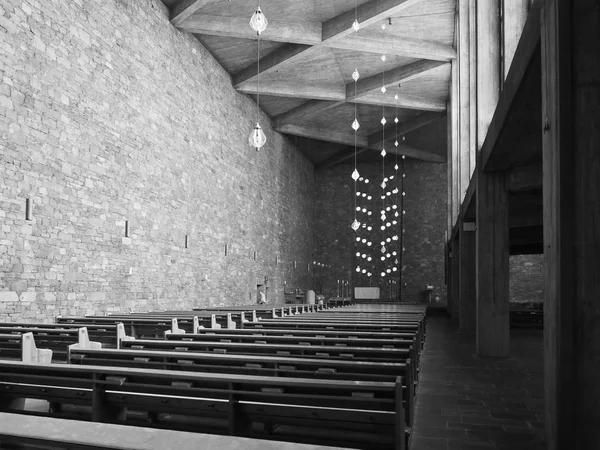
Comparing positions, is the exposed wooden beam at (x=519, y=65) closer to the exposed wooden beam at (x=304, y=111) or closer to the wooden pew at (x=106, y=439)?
the wooden pew at (x=106, y=439)

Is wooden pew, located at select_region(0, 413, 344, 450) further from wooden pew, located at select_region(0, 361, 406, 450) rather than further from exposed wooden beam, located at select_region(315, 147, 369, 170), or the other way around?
exposed wooden beam, located at select_region(315, 147, 369, 170)

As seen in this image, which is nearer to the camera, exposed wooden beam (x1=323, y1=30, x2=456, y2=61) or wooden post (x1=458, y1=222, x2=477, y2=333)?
wooden post (x1=458, y1=222, x2=477, y2=333)

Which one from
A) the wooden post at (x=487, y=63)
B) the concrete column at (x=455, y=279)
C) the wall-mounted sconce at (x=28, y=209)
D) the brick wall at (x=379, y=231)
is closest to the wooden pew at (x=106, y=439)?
the wall-mounted sconce at (x=28, y=209)

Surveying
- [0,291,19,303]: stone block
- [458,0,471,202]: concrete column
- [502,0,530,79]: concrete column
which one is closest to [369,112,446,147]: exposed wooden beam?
[458,0,471,202]: concrete column

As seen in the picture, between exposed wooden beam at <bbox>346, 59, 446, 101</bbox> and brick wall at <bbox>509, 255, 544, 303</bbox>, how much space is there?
371 inches

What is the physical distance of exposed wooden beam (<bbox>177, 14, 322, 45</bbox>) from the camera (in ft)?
41.5

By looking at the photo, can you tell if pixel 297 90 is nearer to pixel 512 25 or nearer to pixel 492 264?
pixel 492 264

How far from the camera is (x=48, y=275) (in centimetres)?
836

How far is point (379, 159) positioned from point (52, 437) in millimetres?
24178

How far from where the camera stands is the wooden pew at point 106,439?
57.7 inches

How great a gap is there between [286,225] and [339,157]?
5.34m

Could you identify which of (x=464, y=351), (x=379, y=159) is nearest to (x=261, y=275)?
(x=379, y=159)

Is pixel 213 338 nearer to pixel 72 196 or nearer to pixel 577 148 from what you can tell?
pixel 577 148

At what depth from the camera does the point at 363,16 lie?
40.5 ft
